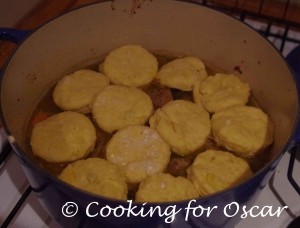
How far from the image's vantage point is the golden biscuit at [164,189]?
0.85 m

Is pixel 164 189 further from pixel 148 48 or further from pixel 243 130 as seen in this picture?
pixel 148 48

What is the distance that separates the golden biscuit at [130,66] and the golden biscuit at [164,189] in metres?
0.31

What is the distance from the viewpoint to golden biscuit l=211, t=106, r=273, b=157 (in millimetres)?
983

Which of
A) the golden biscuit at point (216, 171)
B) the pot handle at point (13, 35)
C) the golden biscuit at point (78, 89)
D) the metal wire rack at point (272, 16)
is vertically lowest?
the golden biscuit at point (216, 171)

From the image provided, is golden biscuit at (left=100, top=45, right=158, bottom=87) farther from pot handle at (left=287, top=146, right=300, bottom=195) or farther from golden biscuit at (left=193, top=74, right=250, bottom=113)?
pot handle at (left=287, top=146, right=300, bottom=195)

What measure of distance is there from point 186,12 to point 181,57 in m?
0.14

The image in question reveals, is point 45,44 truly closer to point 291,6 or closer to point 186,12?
point 186,12

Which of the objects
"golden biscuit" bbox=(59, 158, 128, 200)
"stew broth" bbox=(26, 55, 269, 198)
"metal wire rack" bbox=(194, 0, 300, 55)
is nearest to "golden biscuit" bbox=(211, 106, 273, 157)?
"stew broth" bbox=(26, 55, 269, 198)

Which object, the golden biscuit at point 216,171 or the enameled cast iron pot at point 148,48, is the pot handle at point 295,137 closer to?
the enameled cast iron pot at point 148,48

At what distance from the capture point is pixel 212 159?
36.8 inches

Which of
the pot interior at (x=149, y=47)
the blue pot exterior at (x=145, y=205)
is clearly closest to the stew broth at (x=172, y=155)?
the pot interior at (x=149, y=47)

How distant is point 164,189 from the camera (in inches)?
34.0

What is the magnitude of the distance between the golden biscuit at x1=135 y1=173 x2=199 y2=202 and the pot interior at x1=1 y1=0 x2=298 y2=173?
0.23m

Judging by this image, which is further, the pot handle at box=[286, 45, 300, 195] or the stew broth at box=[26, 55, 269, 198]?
the stew broth at box=[26, 55, 269, 198]
